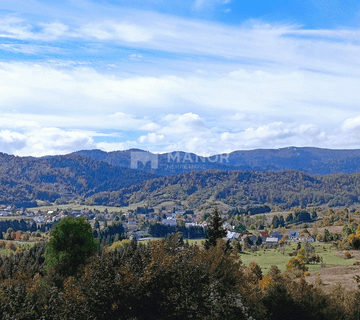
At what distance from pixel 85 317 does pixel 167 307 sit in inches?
118

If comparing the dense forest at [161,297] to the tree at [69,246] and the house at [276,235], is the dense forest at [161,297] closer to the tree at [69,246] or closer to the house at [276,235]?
the tree at [69,246]

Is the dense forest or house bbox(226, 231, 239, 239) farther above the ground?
the dense forest

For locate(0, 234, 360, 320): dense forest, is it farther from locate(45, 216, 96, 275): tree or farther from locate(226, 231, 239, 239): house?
locate(226, 231, 239, 239): house

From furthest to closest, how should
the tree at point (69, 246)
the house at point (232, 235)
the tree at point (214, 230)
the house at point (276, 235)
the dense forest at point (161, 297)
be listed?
the house at point (276, 235), the house at point (232, 235), the tree at point (69, 246), the tree at point (214, 230), the dense forest at point (161, 297)

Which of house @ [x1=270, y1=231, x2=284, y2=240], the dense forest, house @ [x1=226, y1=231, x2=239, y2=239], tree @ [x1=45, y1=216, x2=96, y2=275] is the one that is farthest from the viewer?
house @ [x1=270, y1=231, x2=284, y2=240]

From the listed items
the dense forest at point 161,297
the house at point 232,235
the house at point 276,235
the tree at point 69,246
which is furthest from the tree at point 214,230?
the house at point 276,235

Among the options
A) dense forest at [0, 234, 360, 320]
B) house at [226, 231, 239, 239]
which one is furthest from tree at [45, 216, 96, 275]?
house at [226, 231, 239, 239]

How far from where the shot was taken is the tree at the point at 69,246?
36.6 metres

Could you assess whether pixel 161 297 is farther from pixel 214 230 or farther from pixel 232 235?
pixel 232 235

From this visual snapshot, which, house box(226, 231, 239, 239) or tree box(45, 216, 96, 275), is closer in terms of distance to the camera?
tree box(45, 216, 96, 275)

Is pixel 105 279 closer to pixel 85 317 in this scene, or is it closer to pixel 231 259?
pixel 85 317

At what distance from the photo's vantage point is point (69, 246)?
37.6 meters

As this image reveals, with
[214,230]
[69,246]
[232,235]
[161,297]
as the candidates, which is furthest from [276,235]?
[161,297]

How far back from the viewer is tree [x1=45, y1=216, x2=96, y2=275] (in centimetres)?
3662
